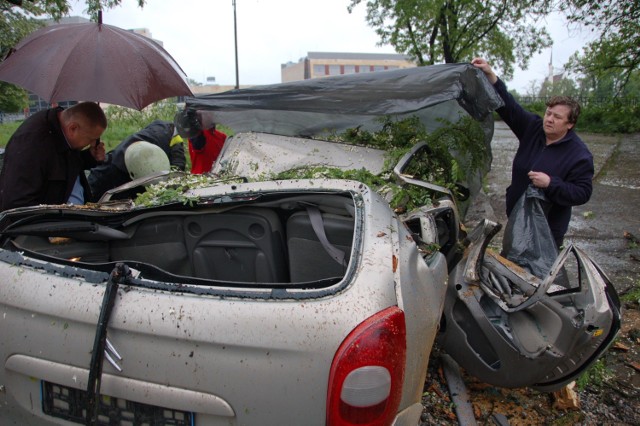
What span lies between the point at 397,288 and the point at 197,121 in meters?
3.66

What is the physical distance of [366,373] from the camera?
1.44 m

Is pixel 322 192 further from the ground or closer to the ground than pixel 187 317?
further from the ground

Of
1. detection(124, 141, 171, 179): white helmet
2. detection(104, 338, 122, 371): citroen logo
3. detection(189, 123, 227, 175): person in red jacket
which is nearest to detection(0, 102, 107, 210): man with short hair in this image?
detection(124, 141, 171, 179): white helmet

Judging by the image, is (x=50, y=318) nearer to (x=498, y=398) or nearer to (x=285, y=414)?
(x=285, y=414)

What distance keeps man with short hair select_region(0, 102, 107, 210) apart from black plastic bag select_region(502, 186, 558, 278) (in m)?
3.04

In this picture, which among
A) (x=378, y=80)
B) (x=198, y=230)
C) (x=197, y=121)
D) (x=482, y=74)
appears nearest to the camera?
(x=198, y=230)

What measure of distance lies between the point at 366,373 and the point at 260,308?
396mm

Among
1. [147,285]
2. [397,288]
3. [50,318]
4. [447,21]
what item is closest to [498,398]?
[397,288]

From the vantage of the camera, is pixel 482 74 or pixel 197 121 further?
pixel 197 121

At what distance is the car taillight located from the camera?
142cm

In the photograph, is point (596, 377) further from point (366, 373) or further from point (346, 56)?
point (346, 56)

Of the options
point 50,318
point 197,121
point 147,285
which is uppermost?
point 197,121

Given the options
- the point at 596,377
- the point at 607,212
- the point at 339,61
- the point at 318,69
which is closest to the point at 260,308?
the point at 596,377

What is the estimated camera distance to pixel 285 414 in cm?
145
